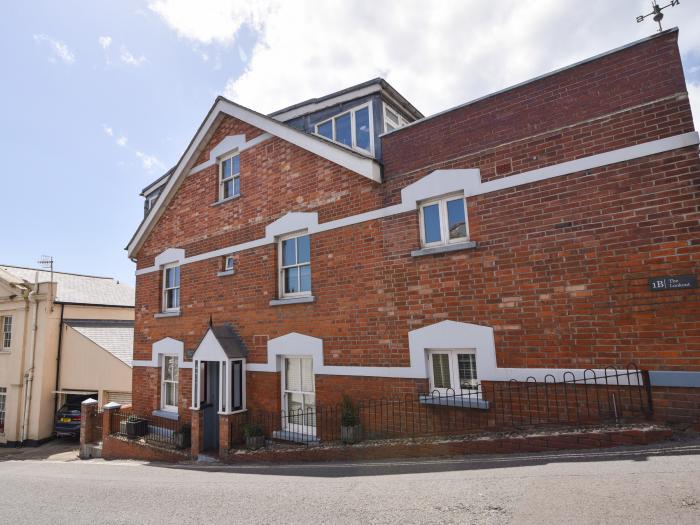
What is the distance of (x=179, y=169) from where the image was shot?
1309 cm

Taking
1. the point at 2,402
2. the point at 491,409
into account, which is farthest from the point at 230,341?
the point at 2,402

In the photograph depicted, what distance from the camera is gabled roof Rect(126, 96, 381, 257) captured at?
873 cm

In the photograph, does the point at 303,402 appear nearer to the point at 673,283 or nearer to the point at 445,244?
the point at 445,244

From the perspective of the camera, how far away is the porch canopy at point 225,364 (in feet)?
33.1

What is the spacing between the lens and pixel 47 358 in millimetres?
19984

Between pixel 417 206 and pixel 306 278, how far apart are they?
10.9 feet

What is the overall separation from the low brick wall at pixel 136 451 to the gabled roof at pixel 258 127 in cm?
620

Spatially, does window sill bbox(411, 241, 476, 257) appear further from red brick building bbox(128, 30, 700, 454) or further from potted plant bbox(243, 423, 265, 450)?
potted plant bbox(243, 423, 265, 450)

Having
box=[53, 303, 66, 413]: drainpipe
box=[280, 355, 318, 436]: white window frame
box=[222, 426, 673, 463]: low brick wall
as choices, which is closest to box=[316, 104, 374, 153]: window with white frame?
box=[280, 355, 318, 436]: white window frame

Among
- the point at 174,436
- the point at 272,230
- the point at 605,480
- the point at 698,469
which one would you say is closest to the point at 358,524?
the point at 605,480

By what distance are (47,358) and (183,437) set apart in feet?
44.3

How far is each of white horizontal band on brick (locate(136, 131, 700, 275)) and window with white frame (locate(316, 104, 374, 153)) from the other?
2.31m

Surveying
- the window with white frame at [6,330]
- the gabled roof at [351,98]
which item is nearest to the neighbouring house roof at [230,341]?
the gabled roof at [351,98]

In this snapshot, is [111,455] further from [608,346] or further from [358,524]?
[608,346]
